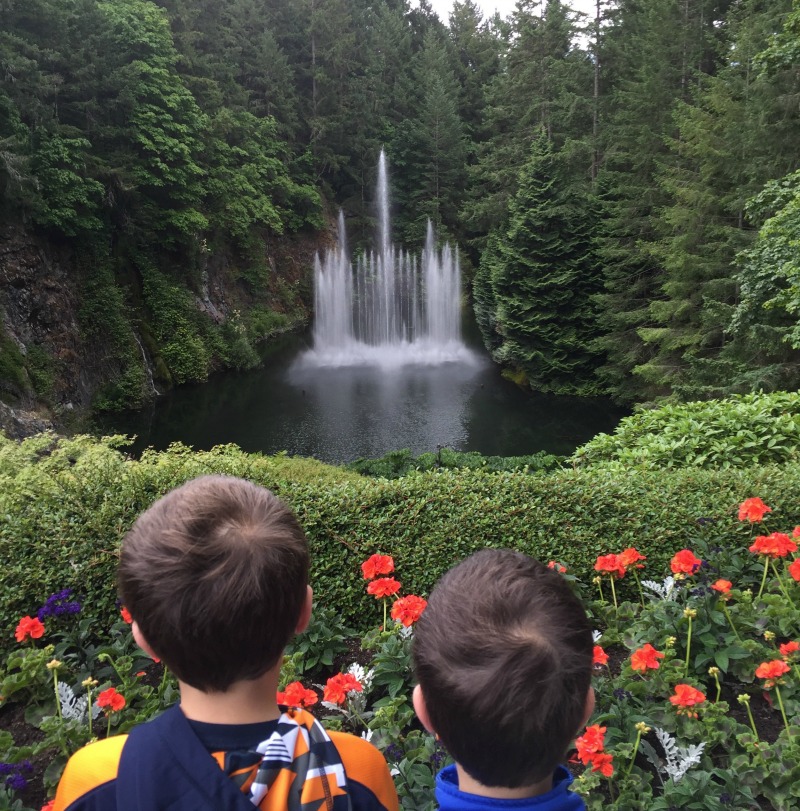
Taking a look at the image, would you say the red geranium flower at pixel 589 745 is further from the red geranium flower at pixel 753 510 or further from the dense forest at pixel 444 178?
the dense forest at pixel 444 178

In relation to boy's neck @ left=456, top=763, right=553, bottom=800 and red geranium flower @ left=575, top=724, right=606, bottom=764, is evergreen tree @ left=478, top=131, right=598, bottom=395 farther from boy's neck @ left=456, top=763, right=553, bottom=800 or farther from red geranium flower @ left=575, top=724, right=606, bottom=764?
boy's neck @ left=456, top=763, right=553, bottom=800

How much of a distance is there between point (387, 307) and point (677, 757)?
72.9 feet

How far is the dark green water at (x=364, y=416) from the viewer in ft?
42.7

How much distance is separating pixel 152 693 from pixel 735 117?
1384cm

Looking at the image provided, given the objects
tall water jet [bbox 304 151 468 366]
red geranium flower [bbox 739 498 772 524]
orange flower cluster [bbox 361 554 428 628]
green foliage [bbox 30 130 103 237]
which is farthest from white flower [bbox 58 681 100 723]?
tall water jet [bbox 304 151 468 366]

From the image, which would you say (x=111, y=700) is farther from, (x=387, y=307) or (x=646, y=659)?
(x=387, y=307)

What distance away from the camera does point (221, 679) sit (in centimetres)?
102

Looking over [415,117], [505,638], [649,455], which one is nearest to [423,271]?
[415,117]

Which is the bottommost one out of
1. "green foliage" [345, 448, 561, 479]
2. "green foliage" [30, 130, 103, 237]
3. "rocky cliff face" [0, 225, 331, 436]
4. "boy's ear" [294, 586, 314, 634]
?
"green foliage" [345, 448, 561, 479]

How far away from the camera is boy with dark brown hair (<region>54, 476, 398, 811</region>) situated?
0.91 m

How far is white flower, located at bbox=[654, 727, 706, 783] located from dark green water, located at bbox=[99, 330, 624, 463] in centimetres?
1015

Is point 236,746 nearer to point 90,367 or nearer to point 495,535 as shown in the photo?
point 495,535

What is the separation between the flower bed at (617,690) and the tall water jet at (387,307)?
17.5 metres

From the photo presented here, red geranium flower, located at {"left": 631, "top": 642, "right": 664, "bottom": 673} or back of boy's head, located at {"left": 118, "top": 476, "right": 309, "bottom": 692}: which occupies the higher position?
back of boy's head, located at {"left": 118, "top": 476, "right": 309, "bottom": 692}
